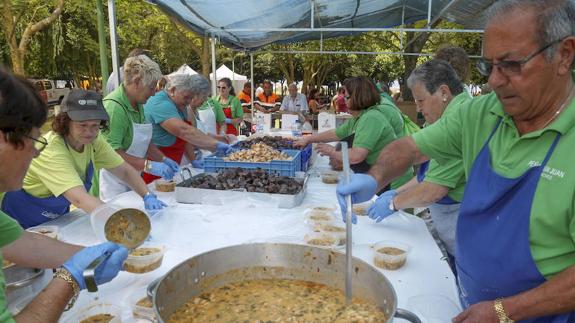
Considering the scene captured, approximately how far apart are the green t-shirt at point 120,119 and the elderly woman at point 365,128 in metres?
1.76

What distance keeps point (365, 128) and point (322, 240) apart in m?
2.02

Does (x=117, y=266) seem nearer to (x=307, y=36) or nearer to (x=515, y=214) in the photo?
(x=515, y=214)

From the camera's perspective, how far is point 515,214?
1336mm

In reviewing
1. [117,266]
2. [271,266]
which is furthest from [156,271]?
[271,266]

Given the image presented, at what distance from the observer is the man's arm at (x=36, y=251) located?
1.66m

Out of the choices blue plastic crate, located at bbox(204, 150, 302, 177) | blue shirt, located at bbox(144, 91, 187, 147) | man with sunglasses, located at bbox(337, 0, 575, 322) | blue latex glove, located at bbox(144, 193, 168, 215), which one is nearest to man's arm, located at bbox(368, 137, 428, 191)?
man with sunglasses, located at bbox(337, 0, 575, 322)

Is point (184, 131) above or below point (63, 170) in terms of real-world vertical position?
above

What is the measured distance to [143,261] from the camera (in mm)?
1747

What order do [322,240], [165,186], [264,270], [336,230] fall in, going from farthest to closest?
[165,186] → [336,230] → [322,240] → [264,270]

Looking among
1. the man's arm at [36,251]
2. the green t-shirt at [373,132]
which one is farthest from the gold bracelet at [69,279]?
the green t-shirt at [373,132]

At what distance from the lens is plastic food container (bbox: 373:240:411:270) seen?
1868 millimetres

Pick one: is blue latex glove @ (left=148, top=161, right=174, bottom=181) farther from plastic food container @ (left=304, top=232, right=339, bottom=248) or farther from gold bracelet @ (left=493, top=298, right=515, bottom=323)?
gold bracelet @ (left=493, top=298, right=515, bottom=323)

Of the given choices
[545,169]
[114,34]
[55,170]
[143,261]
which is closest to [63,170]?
[55,170]

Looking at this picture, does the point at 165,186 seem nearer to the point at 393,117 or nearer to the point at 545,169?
the point at 393,117
